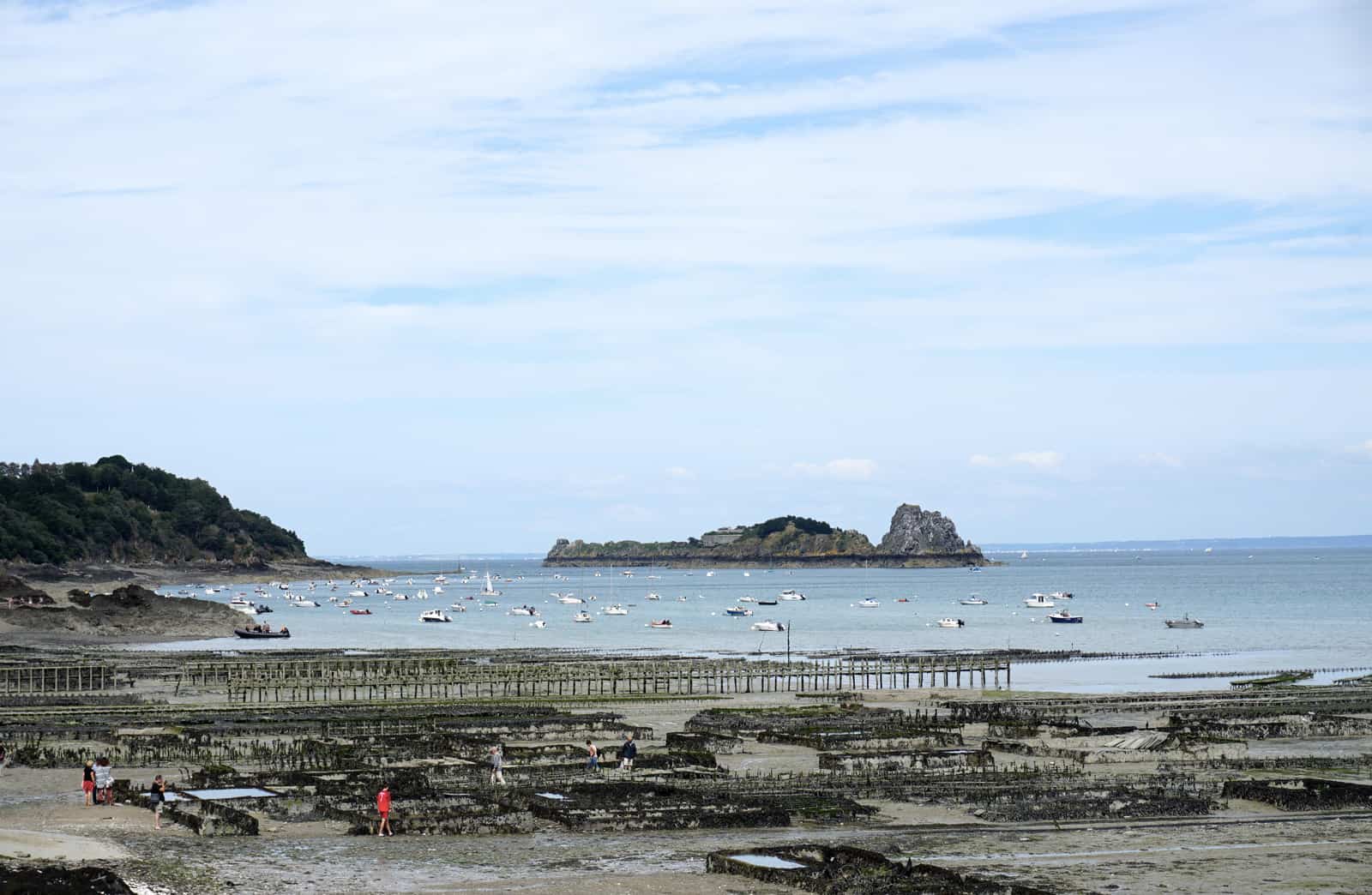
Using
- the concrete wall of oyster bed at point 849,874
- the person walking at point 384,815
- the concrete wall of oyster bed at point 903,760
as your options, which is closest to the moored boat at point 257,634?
the concrete wall of oyster bed at point 903,760

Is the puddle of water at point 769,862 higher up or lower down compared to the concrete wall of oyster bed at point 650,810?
higher up

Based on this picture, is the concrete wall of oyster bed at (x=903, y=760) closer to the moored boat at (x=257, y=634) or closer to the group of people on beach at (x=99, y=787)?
the group of people on beach at (x=99, y=787)

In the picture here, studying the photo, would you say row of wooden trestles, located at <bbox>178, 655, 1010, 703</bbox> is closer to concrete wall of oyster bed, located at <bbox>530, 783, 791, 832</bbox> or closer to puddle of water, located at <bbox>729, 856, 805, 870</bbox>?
concrete wall of oyster bed, located at <bbox>530, 783, 791, 832</bbox>

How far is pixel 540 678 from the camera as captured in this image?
312 feet

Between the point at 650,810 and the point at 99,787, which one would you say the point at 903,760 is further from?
the point at 99,787

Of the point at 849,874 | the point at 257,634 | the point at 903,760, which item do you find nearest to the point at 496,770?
the point at 903,760

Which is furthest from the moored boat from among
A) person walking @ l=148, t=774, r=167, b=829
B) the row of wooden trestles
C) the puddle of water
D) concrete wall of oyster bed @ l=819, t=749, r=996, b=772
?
the puddle of water

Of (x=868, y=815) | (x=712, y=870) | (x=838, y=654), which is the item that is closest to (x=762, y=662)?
(x=838, y=654)

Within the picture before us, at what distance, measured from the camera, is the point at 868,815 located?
138 ft

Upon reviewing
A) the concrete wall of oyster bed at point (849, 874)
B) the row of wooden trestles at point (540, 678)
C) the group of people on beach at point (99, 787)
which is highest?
the group of people on beach at point (99, 787)

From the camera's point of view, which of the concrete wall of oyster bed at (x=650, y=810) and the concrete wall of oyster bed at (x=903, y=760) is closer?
Result: the concrete wall of oyster bed at (x=650, y=810)

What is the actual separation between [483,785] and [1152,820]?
18518 millimetres

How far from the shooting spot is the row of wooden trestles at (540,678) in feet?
292

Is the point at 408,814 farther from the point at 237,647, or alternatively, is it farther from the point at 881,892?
the point at 237,647
